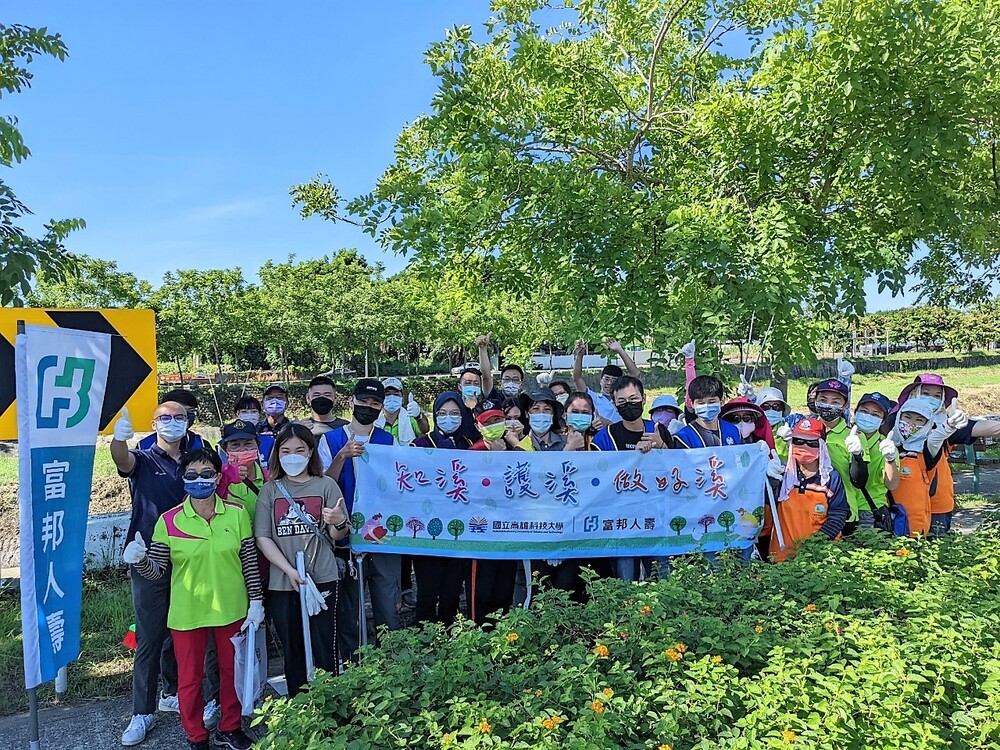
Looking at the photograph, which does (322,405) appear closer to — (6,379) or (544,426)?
(544,426)

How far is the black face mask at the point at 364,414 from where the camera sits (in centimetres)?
488

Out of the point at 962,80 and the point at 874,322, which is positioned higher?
the point at 874,322

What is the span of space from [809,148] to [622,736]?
623cm

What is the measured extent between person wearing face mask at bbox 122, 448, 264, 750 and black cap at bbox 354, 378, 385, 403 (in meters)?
1.31

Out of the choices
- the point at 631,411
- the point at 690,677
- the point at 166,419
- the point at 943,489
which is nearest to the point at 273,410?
the point at 166,419

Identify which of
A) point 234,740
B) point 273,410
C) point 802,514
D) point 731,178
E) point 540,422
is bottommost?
point 234,740

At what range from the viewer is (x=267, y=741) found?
2348mm

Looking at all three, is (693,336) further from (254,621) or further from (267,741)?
(267,741)

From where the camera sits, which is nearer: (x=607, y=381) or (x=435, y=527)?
(x=435, y=527)

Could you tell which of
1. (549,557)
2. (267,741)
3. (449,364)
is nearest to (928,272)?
(549,557)

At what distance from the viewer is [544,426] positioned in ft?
17.0

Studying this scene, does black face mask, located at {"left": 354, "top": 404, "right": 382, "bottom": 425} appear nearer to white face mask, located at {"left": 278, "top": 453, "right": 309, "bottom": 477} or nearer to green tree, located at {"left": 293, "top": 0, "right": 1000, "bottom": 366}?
white face mask, located at {"left": 278, "top": 453, "right": 309, "bottom": 477}

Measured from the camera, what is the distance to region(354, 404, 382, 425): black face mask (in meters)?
4.88

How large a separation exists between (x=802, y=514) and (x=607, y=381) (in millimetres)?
2398
